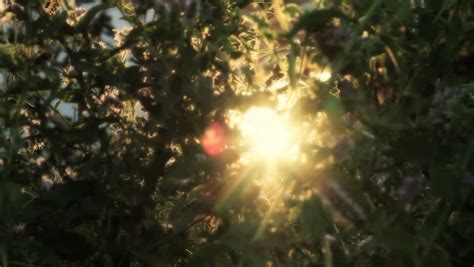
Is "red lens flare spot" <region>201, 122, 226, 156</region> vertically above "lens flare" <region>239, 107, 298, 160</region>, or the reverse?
"lens flare" <region>239, 107, 298, 160</region>

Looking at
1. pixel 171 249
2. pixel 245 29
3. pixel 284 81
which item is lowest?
pixel 171 249

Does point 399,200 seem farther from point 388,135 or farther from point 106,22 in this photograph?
point 106,22

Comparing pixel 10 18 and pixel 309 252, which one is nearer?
pixel 309 252

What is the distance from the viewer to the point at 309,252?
158 cm

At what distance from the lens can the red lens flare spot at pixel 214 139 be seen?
1385 millimetres

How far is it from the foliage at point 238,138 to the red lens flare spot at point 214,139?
0.01m

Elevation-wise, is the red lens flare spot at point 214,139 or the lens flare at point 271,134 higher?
the lens flare at point 271,134

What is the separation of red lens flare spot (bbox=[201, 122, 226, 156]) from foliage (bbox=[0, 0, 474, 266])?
1cm

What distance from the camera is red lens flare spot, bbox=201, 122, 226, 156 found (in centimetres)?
138

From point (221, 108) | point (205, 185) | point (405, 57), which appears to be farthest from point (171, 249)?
point (405, 57)

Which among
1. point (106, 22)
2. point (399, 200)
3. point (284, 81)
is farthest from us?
point (284, 81)

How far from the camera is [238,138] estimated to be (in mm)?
1362

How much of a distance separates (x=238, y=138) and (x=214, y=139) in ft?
0.19

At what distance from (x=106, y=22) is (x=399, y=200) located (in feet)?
2.48
